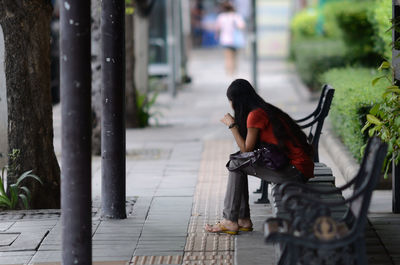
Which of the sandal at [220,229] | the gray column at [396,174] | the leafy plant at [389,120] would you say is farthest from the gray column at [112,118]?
the gray column at [396,174]

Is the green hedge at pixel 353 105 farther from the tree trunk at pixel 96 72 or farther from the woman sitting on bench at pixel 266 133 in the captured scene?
the tree trunk at pixel 96 72

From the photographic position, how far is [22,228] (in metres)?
7.37

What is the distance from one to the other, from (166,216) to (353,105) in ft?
7.42

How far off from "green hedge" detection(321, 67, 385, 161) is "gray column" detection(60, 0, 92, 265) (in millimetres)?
3935

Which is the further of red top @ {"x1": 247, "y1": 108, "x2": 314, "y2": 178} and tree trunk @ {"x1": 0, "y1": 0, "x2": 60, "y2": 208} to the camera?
tree trunk @ {"x1": 0, "y1": 0, "x2": 60, "y2": 208}

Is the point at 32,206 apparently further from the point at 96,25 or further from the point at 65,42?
the point at 96,25

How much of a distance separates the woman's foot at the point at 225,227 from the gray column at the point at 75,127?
5.94 feet

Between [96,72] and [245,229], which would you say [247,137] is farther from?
[96,72]

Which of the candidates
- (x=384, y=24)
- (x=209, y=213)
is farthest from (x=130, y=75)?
(x=209, y=213)

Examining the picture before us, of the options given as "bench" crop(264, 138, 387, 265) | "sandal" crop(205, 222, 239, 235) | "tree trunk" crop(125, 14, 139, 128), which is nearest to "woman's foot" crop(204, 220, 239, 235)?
"sandal" crop(205, 222, 239, 235)

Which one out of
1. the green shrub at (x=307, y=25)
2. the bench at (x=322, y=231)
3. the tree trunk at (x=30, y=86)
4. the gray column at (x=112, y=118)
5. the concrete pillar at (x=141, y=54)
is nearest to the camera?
the bench at (x=322, y=231)

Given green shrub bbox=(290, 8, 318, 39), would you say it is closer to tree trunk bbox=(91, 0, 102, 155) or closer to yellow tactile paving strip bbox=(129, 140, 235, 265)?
tree trunk bbox=(91, 0, 102, 155)

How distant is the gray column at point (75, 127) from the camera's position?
17.3ft

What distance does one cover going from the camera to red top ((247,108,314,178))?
260 inches
